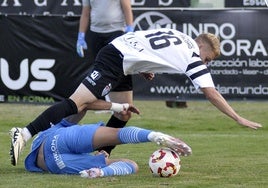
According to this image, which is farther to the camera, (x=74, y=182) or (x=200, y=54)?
(x=200, y=54)

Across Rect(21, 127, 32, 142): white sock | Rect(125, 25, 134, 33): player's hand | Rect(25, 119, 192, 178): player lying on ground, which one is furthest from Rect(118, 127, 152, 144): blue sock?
Rect(125, 25, 134, 33): player's hand

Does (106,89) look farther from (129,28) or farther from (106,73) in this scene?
(129,28)

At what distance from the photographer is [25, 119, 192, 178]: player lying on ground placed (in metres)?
8.25

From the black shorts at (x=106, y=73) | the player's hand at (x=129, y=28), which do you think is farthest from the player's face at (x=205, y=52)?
the player's hand at (x=129, y=28)

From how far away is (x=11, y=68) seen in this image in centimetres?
1529

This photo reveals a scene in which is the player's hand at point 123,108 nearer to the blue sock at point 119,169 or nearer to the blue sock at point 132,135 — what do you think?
the blue sock at point 119,169

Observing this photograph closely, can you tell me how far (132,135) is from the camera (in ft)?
26.7

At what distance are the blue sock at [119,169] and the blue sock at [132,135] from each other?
33 centimetres

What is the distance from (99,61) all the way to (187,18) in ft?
20.3

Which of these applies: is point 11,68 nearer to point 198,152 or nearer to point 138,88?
point 138,88

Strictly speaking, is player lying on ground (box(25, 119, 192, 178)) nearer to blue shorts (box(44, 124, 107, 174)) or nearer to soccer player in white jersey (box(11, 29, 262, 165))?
blue shorts (box(44, 124, 107, 174))

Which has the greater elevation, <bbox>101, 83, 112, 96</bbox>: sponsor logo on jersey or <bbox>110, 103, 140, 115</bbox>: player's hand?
<bbox>101, 83, 112, 96</bbox>: sponsor logo on jersey

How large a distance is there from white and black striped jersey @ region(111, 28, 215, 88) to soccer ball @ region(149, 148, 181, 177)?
0.66 metres

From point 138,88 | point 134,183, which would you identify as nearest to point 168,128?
point 138,88
